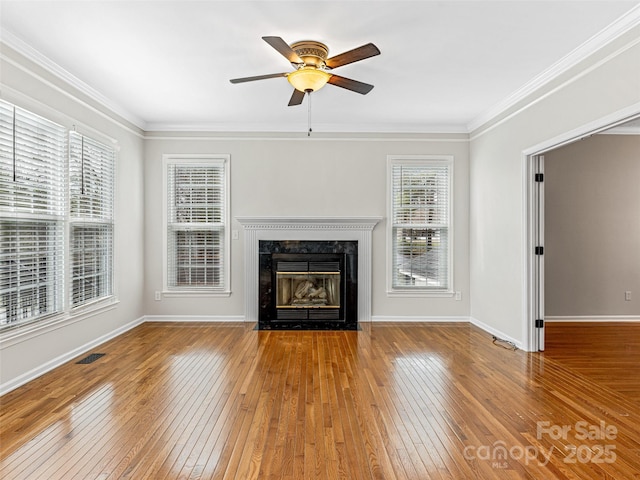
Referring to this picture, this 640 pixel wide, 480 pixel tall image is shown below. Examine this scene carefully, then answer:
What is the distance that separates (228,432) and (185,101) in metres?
3.66

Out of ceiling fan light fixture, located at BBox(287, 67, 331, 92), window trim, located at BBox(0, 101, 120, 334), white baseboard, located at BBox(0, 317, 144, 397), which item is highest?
ceiling fan light fixture, located at BBox(287, 67, 331, 92)

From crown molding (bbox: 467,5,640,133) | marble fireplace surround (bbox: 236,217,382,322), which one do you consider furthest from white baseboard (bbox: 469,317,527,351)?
crown molding (bbox: 467,5,640,133)

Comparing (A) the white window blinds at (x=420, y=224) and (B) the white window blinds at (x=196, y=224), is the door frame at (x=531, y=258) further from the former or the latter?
(B) the white window blinds at (x=196, y=224)

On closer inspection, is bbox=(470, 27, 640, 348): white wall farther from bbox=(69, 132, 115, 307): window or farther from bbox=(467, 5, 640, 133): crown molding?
bbox=(69, 132, 115, 307): window

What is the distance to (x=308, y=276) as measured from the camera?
530 cm

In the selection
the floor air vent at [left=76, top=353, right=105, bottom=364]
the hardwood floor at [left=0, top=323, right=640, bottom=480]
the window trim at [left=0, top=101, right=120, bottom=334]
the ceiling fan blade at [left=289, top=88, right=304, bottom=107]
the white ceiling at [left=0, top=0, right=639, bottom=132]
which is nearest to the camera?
the hardwood floor at [left=0, top=323, right=640, bottom=480]

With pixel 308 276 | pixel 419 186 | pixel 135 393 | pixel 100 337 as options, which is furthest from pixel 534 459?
pixel 100 337

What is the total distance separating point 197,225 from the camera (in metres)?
5.34

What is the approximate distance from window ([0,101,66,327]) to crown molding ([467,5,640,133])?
15.3 feet

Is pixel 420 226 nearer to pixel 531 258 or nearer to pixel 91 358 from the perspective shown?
pixel 531 258

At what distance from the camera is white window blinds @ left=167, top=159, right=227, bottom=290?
5.35 metres

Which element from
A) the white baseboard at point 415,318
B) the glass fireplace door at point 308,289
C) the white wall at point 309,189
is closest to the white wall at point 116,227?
the white wall at point 309,189

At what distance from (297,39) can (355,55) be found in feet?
1.92

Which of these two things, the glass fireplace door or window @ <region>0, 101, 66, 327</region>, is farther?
the glass fireplace door
